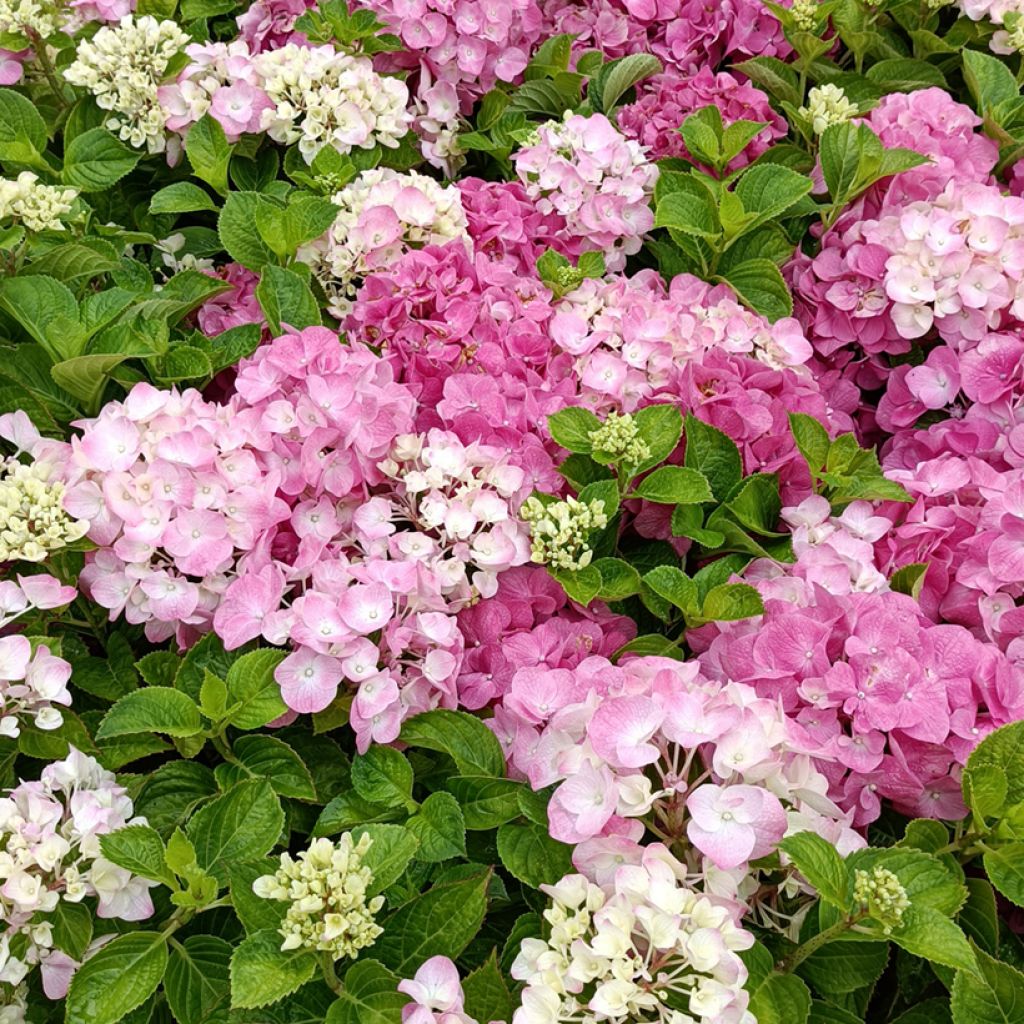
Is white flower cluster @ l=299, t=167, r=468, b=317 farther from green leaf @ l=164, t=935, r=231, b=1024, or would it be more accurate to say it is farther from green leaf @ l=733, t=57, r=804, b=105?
green leaf @ l=164, t=935, r=231, b=1024

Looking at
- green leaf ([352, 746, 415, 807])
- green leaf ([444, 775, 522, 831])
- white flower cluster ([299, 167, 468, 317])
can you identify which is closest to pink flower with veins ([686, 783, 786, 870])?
→ green leaf ([444, 775, 522, 831])

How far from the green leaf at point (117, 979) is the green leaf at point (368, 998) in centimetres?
19

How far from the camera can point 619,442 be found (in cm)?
136

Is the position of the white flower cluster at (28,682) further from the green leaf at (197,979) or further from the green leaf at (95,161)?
the green leaf at (95,161)

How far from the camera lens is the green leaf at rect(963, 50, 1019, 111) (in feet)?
6.38

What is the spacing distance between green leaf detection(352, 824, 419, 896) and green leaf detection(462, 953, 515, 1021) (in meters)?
0.12

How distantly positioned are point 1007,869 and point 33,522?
1128mm

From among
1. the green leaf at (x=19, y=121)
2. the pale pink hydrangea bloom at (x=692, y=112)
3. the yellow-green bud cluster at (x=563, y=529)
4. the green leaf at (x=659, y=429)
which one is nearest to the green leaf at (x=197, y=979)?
the yellow-green bud cluster at (x=563, y=529)

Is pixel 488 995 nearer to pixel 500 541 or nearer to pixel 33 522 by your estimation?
pixel 500 541

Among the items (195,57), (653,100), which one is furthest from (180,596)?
(653,100)

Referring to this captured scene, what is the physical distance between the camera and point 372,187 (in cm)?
172

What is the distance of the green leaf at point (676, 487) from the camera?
1354 mm

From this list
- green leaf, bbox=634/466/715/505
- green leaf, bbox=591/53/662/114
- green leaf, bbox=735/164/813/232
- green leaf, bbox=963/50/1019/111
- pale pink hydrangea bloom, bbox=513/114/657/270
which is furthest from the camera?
green leaf, bbox=591/53/662/114

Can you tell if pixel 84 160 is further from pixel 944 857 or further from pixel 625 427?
pixel 944 857
